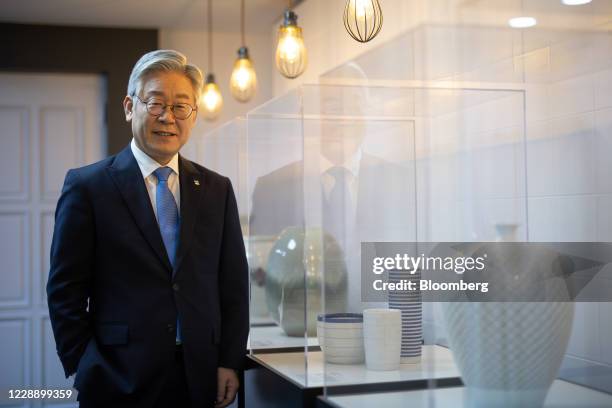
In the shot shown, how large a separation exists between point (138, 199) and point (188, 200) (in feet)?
0.40

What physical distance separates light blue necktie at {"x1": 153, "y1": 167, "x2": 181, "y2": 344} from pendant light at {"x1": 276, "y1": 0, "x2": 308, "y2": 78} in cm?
141

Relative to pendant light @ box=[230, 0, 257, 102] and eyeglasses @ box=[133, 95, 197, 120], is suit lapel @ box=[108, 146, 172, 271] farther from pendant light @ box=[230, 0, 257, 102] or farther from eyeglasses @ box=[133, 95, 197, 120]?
pendant light @ box=[230, 0, 257, 102]

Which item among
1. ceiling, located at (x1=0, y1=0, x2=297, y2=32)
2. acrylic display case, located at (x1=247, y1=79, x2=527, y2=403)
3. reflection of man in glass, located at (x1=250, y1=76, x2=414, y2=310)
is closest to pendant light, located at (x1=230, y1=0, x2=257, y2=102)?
ceiling, located at (x1=0, y1=0, x2=297, y2=32)

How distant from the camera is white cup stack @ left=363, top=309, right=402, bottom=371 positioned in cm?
141

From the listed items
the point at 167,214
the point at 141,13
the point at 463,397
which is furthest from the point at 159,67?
the point at 141,13

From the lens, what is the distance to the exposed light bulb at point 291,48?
3094 millimetres

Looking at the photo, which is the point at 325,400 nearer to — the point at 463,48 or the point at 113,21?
the point at 463,48

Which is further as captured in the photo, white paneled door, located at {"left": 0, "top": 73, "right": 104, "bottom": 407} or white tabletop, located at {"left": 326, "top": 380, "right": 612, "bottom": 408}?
white paneled door, located at {"left": 0, "top": 73, "right": 104, "bottom": 407}

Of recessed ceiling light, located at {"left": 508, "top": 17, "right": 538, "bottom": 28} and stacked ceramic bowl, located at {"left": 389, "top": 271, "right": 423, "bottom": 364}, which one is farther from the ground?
recessed ceiling light, located at {"left": 508, "top": 17, "right": 538, "bottom": 28}

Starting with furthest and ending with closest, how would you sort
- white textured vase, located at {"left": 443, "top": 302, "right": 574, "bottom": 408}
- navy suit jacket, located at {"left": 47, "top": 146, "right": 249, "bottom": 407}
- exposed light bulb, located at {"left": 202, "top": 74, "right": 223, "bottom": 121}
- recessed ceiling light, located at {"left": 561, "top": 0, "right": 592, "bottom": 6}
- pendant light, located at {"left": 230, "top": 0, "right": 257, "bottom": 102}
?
exposed light bulb, located at {"left": 202, "top": 74, "right": 223, "bottom": 121}
pendant light, located at {"left": 230, "top": 0, "right": 257, "bottom": 102}
navy suit jacket, located at {"left": 47, "top": 146, "right": 249, "bottom": 407}
recessed ceiling light, located at {"left": 561, "top": 0, "right": 592, "bottom": 6}
white textured vase, located at {"left": 443, "top": 302, "right": 574, "bottom": 408}

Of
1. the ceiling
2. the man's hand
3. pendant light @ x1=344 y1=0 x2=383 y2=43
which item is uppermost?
the ceiling

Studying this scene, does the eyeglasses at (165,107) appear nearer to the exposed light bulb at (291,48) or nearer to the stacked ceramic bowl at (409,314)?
the stacked ceramic bowl at (409,314)

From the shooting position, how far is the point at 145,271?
5.68 ft
